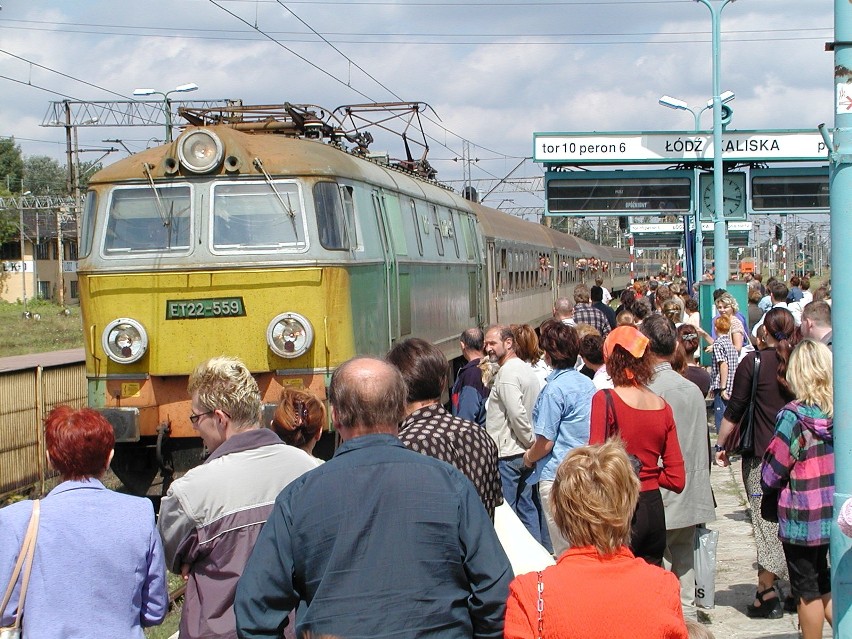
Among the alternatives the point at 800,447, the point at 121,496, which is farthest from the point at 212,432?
the point at 800,447

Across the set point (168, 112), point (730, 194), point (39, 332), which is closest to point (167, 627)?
point (730, 194)

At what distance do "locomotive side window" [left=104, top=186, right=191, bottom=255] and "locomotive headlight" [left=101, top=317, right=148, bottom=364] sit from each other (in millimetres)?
689

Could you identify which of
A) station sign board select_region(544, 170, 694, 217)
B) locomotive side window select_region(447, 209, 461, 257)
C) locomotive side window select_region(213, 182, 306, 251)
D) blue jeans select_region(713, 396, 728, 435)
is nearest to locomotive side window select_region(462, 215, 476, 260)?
locomotive side window select_region(447, 209, 461, 257)

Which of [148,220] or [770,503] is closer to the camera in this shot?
[770,503]

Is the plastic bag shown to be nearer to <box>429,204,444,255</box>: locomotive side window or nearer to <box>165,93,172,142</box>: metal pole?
<box>429,204,444,255</box>: locomotive side window

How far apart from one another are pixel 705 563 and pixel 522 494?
1.73m

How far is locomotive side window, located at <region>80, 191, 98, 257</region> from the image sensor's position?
1039cm

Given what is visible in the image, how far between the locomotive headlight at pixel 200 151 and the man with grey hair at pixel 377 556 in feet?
22.8

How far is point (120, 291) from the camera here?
1008cm

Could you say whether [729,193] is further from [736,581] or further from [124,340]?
[736,581]

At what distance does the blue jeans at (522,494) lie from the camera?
7.98m

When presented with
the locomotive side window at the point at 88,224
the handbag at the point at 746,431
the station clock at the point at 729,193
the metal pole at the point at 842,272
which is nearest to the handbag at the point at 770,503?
the metal pole at the point at 842,272

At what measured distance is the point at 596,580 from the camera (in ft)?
11.3

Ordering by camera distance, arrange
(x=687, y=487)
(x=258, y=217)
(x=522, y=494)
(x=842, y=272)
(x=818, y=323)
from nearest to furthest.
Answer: (x=842, y=272)
(x=687, y=487)
(x=818, y=323)
(x=522, y=494)
(x=258, y=217)
